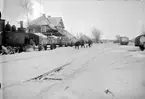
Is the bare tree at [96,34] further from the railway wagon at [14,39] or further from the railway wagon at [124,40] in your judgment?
the railway wagon at [14,39]

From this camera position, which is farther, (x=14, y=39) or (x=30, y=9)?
(x=14, y=39)

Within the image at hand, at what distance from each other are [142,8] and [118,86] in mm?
1475

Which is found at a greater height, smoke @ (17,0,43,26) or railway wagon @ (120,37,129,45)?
smoke @ (17,0,43,26)

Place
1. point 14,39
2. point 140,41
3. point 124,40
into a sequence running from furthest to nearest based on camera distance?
point 14,39, point 124,40, point 140,41

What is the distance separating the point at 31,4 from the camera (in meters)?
2.85

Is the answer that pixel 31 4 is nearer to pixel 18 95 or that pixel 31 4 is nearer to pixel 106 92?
pixel 18 95

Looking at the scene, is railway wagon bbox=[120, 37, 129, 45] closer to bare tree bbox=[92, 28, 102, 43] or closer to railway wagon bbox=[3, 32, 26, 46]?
bare tree bbox=[92, 28, 102, 43]

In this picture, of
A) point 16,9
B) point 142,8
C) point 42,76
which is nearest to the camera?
point 142,8

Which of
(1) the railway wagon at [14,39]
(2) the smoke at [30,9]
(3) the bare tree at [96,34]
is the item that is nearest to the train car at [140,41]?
(3) the bare tree at [96,34]

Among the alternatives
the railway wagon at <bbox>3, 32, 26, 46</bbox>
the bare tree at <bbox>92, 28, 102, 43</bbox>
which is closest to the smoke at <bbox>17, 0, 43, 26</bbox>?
the bare tree at <bbox>92, 28, 102, 43</bbox>

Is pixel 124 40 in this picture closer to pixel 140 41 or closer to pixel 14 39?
pixel 140 41

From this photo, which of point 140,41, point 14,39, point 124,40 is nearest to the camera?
point 140,41

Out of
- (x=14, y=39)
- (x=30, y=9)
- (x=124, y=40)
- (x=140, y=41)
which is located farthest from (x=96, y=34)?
(x=14, y=39)

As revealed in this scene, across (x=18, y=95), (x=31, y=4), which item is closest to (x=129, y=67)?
(x=18, y=95)
